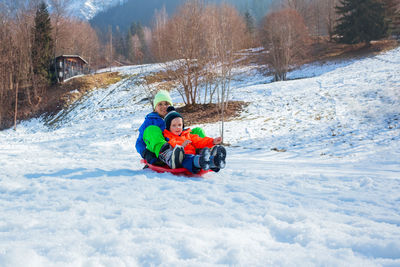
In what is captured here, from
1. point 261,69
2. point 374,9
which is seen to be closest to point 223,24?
point 261,69

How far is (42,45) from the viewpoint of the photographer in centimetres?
2931

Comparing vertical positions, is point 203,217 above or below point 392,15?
below

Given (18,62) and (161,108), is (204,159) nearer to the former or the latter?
(161,108)

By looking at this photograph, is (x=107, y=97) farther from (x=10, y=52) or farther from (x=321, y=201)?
(x=321, y=201)

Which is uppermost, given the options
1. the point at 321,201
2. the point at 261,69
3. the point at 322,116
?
the point at 261,69

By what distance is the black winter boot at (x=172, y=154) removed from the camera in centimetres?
340

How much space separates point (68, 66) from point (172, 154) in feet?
118

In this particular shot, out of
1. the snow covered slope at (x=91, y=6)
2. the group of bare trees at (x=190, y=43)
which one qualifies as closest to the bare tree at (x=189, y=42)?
the group of bare trees at (x=190, y=43)

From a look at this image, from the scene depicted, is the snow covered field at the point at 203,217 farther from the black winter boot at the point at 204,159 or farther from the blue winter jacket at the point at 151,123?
the blue winter jacket at the point at 151,123

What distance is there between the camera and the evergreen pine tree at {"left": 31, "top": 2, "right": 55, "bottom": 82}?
93.3 ft

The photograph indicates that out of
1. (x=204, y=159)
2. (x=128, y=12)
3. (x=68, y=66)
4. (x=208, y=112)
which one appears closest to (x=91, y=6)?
(x=128, y=12)

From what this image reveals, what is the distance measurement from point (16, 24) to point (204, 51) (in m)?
→ 25.6

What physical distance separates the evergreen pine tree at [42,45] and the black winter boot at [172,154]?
101 ft

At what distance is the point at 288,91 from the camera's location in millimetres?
15484
